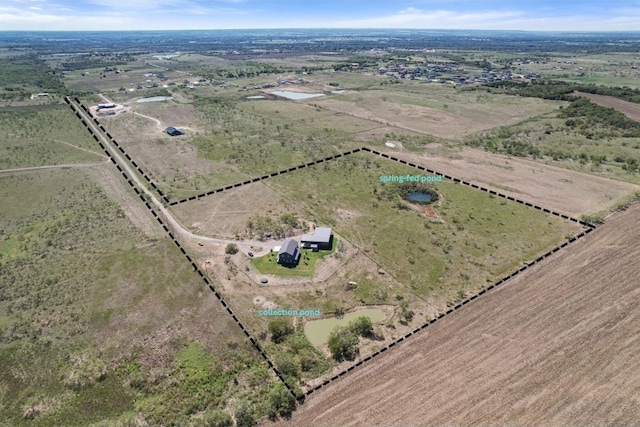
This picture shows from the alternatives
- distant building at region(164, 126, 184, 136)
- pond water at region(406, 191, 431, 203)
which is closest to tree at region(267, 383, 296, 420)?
pond water at region(406, 191, 431, 203)

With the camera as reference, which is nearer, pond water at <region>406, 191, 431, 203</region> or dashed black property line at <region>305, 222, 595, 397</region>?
dashed black property line at <region>305, 222, 595, 397</region>

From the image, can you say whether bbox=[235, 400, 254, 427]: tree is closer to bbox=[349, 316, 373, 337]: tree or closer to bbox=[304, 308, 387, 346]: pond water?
bbox=[304, 308, 387, 346]: pond water

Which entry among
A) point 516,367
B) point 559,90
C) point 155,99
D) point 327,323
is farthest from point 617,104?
point 155,99

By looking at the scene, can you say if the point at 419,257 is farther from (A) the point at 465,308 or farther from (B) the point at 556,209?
(B) the point at 556,209

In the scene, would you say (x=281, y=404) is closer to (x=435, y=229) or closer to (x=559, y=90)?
(x=435, y=229)

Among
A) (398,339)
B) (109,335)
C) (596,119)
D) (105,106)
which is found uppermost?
(596,119)
